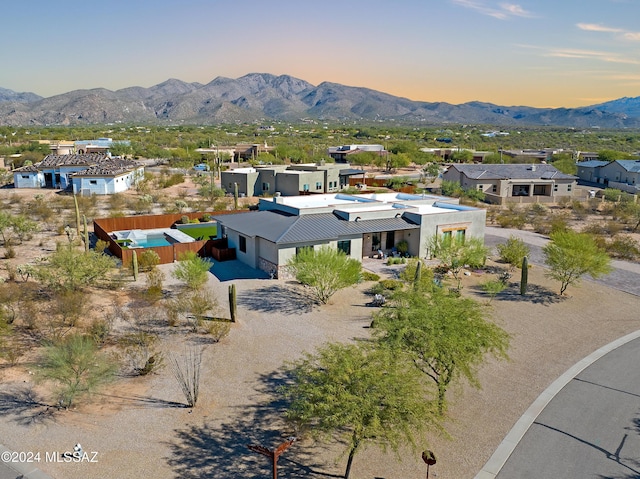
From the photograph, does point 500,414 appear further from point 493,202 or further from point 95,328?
point 493,202

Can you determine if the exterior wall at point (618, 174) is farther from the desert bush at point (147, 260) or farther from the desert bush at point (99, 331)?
the desert bush at point (99, 331)

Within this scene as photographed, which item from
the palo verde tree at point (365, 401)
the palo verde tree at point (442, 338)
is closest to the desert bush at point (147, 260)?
the palo verde tree at point (442, 338)

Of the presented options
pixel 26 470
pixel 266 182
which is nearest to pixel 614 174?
pixel 266 182

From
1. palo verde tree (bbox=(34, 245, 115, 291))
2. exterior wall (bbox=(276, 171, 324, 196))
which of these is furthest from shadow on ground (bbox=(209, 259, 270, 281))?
exterior wall (bbox=(276, 171, 324, 196))

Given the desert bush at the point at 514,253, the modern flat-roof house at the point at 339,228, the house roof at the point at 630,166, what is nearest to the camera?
the modern flat-roof house at the point at 339,228

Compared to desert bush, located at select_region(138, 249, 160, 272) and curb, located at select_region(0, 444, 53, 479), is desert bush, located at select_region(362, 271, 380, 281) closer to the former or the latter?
desert bush, located at select_region(138, 249, 160, 272)
